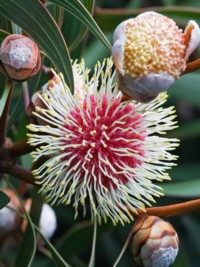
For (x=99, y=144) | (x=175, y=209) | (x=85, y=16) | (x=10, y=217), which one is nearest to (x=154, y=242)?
(x=175, y=209)

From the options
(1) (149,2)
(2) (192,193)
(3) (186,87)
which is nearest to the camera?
(2) (192,193)

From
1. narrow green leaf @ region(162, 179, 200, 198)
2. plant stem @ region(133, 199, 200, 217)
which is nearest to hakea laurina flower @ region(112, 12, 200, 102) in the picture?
plant stem @ region(133, 199, 200, 217)

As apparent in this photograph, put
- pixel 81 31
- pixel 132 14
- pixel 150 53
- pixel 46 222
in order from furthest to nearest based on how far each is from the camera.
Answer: pixel 132 14 → pixel 46 222 → pixel 81 31 → pixel 150 53

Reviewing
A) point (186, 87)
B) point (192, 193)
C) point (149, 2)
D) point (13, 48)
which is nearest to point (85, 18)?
point (13, 48)

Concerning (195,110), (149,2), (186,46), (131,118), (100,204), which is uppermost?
(186,46)

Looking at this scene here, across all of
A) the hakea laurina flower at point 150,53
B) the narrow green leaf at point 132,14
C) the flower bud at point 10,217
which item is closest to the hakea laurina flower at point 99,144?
the hakea laurina flower at point 150,53

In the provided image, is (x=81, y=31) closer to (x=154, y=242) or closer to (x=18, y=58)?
(x=18, y=58)

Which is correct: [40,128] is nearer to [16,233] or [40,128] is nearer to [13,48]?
[13,48]

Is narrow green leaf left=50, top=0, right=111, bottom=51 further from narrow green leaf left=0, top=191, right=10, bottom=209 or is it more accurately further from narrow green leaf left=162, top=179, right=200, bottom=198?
narrow green leaf left=162, top=179, right=200, bottom=198
